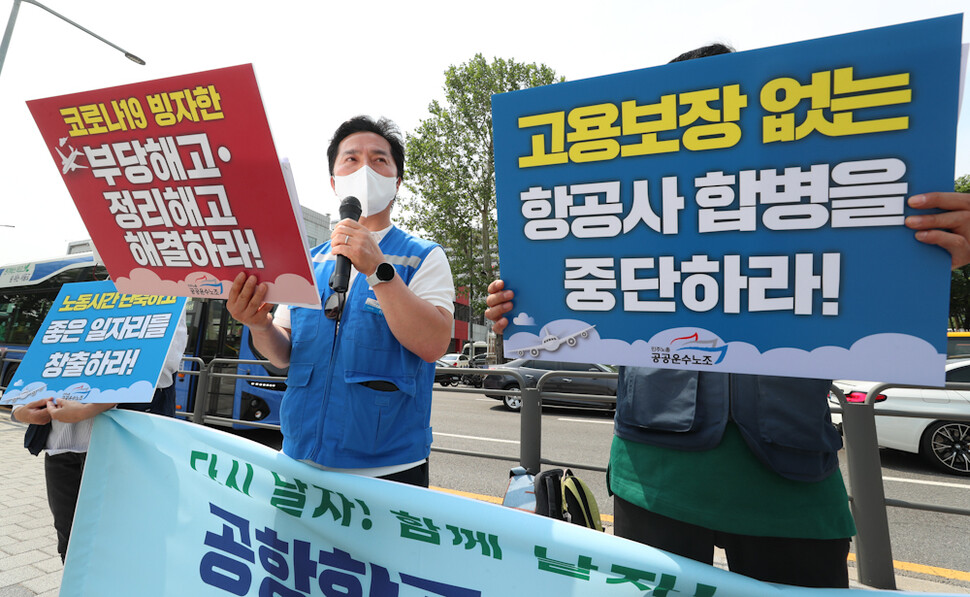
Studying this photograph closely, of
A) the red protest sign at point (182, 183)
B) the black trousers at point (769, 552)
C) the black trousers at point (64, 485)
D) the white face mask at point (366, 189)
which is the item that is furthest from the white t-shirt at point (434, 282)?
the black trousers at point (64, 485)

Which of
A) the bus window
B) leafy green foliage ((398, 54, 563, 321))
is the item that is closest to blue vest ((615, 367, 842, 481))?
the bus window

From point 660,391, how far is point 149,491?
5.57 ft

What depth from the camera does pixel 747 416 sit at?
1143 mm

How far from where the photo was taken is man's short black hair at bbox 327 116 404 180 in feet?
5.37

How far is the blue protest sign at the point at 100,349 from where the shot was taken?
1762 mm

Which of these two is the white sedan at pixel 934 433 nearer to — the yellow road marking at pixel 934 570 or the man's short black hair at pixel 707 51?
the yellow road marking at pixel 934 570

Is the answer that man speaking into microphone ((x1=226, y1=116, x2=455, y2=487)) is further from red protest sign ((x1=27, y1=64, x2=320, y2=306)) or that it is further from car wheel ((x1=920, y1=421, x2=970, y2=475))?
car wheel ((x1=920, y1=421, x2=970, y2=475))

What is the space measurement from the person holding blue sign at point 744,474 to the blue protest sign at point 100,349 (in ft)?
4.53

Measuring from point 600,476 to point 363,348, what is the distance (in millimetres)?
5131

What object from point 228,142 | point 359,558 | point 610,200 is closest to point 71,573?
point 359,558

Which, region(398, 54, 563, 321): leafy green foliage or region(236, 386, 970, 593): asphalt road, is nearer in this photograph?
region(236, 386, 970, 593): asphalt road

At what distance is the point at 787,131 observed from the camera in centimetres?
99

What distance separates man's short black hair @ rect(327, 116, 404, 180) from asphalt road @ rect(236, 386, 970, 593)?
250 cm

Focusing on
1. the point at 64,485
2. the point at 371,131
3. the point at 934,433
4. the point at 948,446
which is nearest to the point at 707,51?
the point at 371,131
